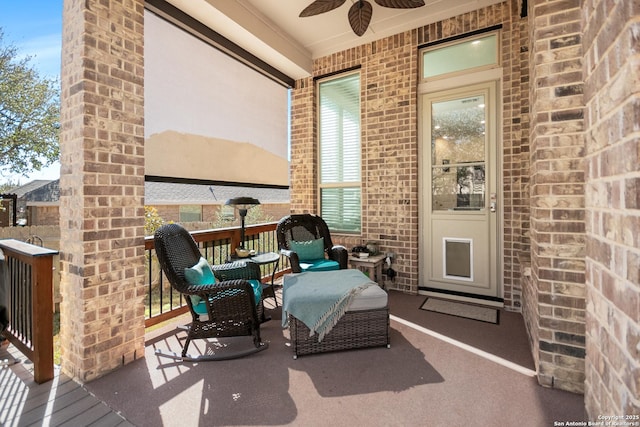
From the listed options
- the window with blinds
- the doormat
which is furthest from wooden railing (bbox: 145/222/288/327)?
the doormat

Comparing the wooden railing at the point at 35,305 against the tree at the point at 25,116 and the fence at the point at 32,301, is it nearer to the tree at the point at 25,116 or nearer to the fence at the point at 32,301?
the fence at the point at 32,301

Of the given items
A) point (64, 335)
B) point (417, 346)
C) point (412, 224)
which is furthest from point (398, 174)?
point (64, 335)

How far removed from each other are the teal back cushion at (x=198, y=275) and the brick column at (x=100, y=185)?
0.36 meters

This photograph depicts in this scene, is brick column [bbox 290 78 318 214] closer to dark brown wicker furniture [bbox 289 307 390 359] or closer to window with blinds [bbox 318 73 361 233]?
window with blinds [bbox 318 73 361 233]

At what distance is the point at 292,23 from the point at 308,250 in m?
2.97

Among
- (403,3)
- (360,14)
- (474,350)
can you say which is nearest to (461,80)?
(403,3)

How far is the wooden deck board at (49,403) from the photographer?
5.72 ft

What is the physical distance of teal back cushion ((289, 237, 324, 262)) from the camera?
3.81 m

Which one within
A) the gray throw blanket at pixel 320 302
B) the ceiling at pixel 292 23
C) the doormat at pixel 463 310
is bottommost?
the doormat at pixel 463 310

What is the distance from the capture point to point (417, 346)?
261 centimetres

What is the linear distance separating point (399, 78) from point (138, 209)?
3569 millimetres

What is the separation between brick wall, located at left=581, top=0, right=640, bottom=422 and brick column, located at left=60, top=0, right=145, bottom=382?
2.65 meters

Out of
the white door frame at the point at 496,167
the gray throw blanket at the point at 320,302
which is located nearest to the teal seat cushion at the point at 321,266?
the gray throw blanket at the point at 320,302

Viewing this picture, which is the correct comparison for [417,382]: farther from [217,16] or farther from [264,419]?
[217,16]
